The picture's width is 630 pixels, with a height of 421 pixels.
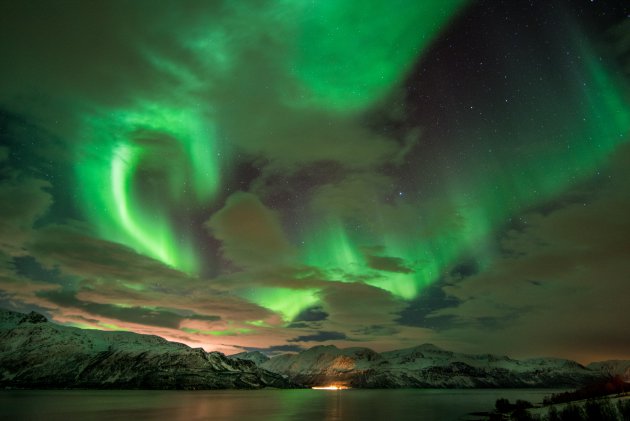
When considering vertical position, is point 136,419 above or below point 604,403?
below

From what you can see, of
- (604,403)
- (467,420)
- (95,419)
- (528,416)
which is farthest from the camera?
(95,419)

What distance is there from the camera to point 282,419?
325 ft

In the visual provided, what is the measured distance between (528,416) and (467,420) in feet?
109

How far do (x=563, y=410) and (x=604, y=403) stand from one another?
15.9 ft

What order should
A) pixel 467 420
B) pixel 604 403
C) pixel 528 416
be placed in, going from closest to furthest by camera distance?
pixel 604 403
pixel 528 416
pixel 467 420

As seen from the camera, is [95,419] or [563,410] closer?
[563,410]

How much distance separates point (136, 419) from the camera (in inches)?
3676

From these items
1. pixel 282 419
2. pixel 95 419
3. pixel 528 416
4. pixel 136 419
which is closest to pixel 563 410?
pixel 528 416

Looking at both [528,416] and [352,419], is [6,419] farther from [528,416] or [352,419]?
[528,416]

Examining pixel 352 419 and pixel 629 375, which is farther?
pixel 352 419

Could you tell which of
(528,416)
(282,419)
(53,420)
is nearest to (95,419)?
(53,420)

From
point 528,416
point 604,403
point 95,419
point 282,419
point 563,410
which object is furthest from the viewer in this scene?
point 282,419

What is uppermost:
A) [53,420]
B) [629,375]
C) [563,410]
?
[629,375]

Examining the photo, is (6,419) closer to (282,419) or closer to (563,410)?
(282,419)
